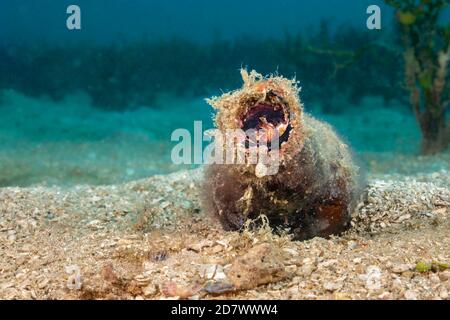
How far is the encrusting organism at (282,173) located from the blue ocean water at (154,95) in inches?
188

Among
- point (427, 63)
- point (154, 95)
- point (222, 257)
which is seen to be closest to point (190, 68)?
point (154, 95)

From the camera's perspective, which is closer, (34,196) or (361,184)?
(361,184)

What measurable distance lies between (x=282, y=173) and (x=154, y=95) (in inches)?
526

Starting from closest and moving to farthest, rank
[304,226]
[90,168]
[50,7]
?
[304,226]
[90,168]
[50,7]

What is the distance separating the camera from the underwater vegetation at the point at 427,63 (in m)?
8.14

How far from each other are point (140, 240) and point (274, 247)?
108cm

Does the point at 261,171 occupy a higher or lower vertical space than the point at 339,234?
higher

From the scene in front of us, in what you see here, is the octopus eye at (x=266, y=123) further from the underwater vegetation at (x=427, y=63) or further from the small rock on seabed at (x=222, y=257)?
the underwater vegetation at (x=427, y=63)

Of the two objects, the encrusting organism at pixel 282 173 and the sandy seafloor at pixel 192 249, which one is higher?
the encrusting organism at pixel 282 173

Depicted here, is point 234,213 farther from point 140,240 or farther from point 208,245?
point 140,240

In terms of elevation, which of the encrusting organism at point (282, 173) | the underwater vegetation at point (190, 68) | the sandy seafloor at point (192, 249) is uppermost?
the underwater vegetation at point (190, 68)

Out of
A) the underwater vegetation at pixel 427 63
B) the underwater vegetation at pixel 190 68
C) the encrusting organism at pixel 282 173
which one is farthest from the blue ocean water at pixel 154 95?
the encrusting organism at pixel 282 173

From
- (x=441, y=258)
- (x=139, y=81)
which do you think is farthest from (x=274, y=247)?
(x=139, y=81)

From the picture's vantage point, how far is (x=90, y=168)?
8445 mm
